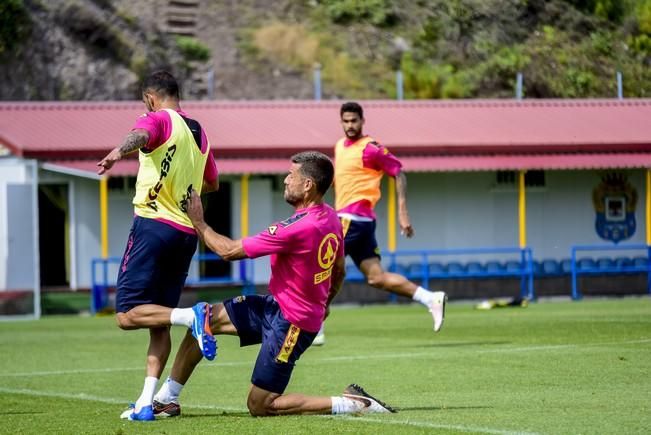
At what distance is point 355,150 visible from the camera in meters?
15.8

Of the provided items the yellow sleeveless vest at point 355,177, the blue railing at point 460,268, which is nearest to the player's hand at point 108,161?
the yellow sleeveless vest at point 355,177

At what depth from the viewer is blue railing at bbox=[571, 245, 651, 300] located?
97.2 ft

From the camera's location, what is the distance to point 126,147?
8.88 m

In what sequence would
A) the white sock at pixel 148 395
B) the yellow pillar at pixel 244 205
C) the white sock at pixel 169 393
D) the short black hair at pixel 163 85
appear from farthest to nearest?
the yellow pillar at pixel 244 205 < the short black hair at pixel 163 85 < the white sock at pixel 169 393 < the white sock at pixel 148 395

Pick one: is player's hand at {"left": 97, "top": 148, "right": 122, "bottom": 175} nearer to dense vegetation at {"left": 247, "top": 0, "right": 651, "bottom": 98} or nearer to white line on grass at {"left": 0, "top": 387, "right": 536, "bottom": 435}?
white line on grass at {"left": 0, "top": 387, "right": 536, "bottom": 435}

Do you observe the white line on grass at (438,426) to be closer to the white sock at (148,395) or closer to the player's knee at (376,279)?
the white sock at (148,395)

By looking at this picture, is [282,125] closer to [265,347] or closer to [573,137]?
[573,137]

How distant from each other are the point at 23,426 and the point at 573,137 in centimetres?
2398

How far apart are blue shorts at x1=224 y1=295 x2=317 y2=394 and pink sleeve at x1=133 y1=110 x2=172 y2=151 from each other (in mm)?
1210

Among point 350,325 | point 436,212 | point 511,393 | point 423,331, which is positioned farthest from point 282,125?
point 511,393

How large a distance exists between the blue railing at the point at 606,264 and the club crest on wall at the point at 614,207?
1.71ft

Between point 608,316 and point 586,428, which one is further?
point 608,316

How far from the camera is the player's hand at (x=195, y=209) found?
8.95 m

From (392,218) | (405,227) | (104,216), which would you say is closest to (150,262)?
(405,227)
